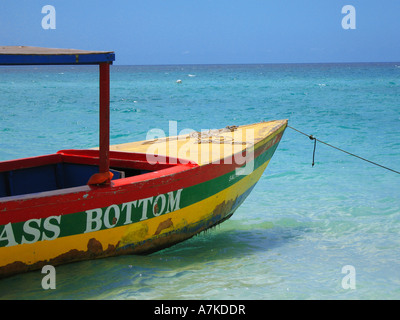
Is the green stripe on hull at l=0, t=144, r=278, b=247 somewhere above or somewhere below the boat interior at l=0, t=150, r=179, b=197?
below

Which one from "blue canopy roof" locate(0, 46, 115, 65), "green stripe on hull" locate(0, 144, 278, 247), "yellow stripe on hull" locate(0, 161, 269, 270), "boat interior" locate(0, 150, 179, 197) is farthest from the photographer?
"boat interior" locate(0, 150, 179, 197)

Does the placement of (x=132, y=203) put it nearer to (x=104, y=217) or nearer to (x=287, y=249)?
(x=104, y=217)

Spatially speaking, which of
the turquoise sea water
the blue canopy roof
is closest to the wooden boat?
the blue canopy roof

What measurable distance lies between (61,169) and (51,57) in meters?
1.94

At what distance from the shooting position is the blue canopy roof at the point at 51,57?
11.1ft

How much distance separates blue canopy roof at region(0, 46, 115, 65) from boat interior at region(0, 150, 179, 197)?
1357 millimetres

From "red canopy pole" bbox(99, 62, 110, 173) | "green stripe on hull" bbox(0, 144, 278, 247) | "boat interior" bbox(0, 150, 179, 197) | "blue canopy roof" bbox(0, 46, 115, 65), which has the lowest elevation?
"green stripe on hull" bbox(0, 144, 278, 247)

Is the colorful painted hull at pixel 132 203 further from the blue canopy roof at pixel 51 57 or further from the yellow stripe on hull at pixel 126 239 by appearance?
the blue canopy roof at pixel 51 57

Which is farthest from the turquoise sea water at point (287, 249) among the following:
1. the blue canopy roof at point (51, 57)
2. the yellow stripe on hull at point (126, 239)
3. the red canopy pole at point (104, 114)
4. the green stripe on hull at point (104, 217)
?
the blue canopy roof at point (51, 57)

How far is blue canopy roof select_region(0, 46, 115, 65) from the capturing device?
11.1ft

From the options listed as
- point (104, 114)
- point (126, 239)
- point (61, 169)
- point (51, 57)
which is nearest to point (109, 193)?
point (126, 239)

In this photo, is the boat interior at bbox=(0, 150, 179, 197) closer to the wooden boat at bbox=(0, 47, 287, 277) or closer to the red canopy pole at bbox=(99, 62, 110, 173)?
the wooden boat at bbox=(0, 47, 287, 277)

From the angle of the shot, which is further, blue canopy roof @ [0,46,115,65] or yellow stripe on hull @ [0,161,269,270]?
yellow stripe on hull @ [0,161,269,270]
